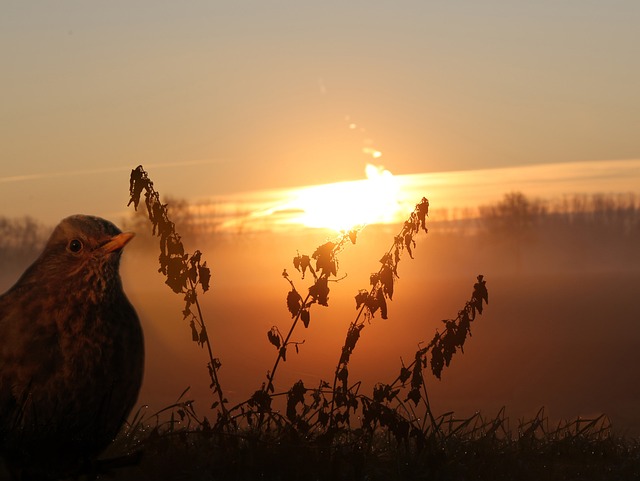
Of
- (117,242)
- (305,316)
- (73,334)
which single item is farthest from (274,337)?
(73,334)

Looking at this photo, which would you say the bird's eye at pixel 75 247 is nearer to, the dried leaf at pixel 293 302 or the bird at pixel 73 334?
the bird at pixel 73 334

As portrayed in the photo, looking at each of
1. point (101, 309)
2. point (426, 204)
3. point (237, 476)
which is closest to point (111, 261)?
point (101, 309)

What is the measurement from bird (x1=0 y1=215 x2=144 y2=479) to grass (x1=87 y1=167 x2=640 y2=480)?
3.81 feet

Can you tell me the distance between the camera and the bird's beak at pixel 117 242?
19.4 ft

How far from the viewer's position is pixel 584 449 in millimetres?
8477

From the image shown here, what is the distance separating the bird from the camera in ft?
18.5

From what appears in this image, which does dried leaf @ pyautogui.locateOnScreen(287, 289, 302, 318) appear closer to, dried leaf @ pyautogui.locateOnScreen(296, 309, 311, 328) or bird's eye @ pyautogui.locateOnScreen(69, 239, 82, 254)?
dried leaf @ pyautogui.locateOnScreen(296, 309, 311, 328)

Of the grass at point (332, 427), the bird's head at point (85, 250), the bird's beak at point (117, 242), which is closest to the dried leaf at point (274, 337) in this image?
the grass at point (332, 427)

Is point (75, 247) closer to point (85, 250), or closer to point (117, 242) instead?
point (85, 250)

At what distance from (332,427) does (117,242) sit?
2.48 metres


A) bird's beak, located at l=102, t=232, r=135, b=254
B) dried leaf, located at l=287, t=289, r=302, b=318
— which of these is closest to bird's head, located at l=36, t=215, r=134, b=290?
bird's beak, located at l=102, t=232, r=135, b=254

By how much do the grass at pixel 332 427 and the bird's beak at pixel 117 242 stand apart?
1.23m

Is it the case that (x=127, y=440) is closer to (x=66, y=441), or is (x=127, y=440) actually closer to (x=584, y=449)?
(x=584, y=449)

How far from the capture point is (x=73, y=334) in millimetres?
5758
